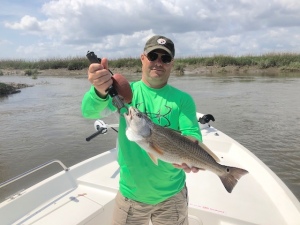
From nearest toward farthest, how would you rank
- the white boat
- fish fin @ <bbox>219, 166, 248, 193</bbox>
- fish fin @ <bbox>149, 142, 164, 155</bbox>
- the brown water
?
fish fin @ <bbox>149, 142, 164, 155</bbox>
fish fin @ <bbox>219, 166, 248, 193</bbox>
the white boat
the brown water

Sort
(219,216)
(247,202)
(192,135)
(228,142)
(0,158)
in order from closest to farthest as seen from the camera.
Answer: (192,135) < (219,216) < (247,202) < (228,142) < (0,158)

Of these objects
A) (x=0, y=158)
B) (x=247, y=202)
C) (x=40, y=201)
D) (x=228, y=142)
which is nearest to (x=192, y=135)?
(x=247, y=202)

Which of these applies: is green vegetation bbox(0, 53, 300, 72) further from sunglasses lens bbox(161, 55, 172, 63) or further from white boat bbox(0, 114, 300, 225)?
sunglasses lens bbox(161, 55, 172, 63)

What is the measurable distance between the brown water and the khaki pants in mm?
5172

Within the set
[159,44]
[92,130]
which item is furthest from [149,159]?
[92,130]

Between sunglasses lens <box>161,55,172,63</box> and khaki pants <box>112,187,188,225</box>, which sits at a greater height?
sunglasses lens <box>161,55,172,63</box>

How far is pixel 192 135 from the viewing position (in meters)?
2.63

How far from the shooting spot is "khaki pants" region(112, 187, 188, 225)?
2697mm

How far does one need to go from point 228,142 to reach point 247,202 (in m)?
2.36

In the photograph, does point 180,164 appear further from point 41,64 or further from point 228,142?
point 41,64

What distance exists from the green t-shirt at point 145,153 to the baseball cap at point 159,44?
0.34 metres

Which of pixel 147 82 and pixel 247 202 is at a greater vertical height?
pixel 147 82

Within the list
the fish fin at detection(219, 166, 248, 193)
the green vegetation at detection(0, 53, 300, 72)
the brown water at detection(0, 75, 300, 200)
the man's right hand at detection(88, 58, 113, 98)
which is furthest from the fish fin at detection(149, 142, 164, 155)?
the green vegetation at detection(0, 53, 300, 72)

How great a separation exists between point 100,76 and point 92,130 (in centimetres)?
1055
